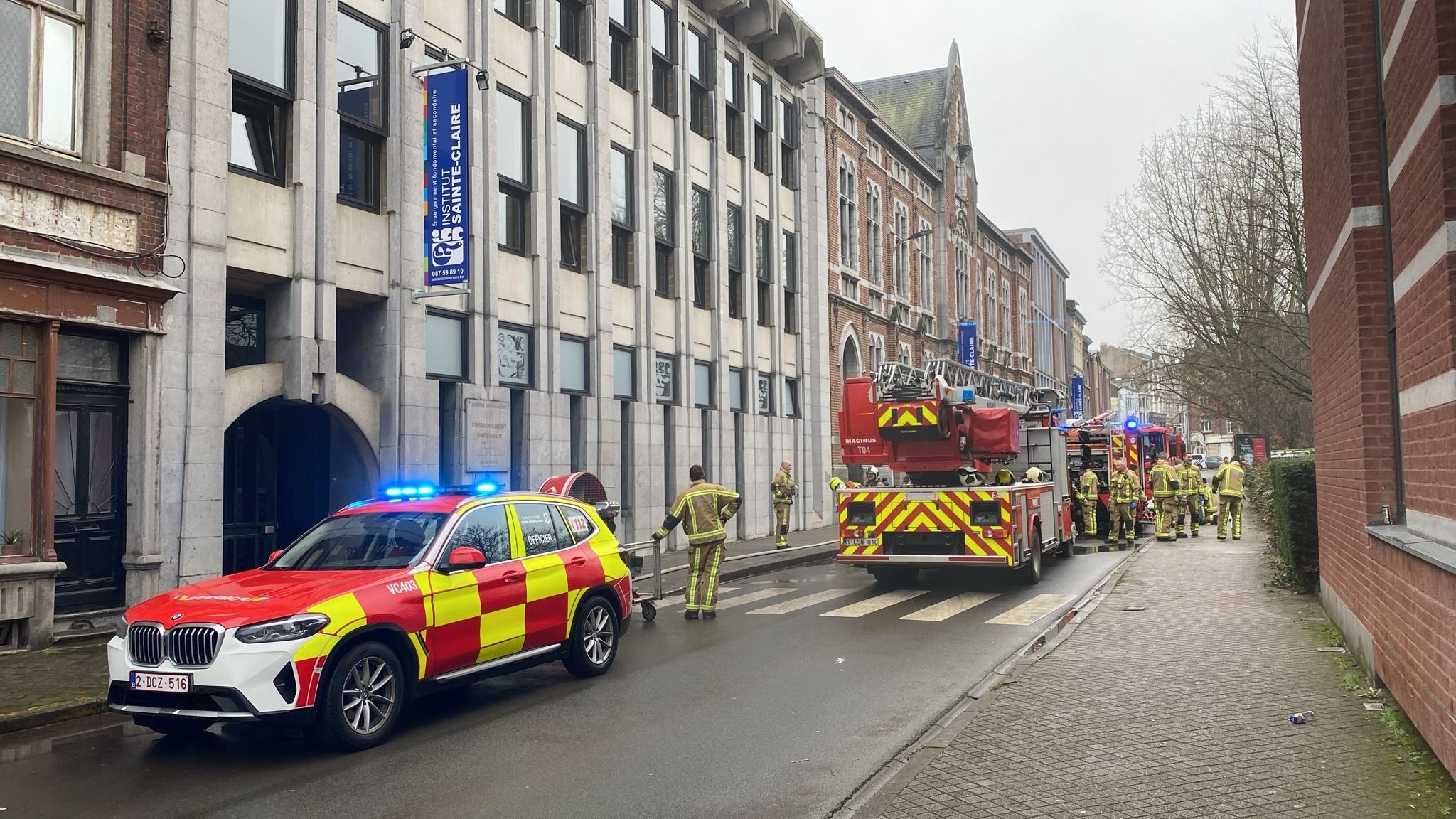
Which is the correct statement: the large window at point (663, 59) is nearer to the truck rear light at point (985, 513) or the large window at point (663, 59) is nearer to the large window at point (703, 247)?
the large window at point (703, 247)

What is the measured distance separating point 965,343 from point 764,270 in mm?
20491

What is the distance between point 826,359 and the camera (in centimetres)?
2980

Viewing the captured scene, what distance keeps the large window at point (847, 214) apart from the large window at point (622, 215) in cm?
1232

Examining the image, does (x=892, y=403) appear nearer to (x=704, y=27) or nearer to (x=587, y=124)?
(x=587, y=124)

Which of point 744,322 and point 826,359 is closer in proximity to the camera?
point 744,322

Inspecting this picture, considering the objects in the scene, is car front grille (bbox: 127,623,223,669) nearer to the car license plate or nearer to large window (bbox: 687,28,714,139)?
the car license plate

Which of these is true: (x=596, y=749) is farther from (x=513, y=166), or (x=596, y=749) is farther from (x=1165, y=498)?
(x=1165, y=498)

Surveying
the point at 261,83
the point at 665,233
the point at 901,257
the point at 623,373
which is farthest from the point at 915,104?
the point at 261,83

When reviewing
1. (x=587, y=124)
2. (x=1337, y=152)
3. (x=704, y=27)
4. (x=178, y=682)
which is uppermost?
(x=704, y=27)

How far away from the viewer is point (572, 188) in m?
→ 19.3

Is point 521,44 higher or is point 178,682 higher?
point 521,44

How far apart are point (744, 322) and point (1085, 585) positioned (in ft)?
40.1

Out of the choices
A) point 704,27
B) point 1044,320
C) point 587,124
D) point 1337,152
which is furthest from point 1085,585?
point 1044,320

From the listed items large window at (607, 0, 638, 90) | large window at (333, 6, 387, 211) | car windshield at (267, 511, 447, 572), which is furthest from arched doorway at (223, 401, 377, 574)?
large window at (607, 0, 638, 90)
